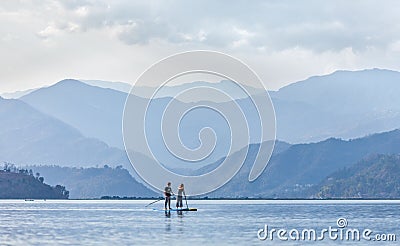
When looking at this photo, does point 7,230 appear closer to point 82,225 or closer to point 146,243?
point 82,225

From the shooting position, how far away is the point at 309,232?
257 ft

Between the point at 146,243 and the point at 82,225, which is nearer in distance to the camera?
the point at 146,243

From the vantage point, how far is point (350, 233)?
249 feet

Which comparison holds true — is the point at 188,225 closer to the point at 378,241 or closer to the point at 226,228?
the point at 226,228

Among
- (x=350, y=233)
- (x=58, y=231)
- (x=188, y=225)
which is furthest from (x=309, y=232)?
(x=58, y=231)

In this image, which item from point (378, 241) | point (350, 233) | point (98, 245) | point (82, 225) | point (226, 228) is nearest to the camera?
point (98, 245)

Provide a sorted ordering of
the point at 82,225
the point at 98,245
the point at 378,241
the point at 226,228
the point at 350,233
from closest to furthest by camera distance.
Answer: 1. the point at 98,245
2. the point at 378,241
3. the point at 350,233
4. the point at 226,228
5. the point at 82,225

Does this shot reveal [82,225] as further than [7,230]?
Yes

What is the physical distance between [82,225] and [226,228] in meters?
15.2

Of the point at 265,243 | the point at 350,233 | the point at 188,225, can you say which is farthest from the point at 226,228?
the point at 265,243

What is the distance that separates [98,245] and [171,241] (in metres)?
6.17

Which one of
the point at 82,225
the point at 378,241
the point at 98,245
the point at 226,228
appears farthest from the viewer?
the point at 82,225

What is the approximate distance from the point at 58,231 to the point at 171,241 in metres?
16.2

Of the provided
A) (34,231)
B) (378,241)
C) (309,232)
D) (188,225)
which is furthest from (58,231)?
(378,241)
